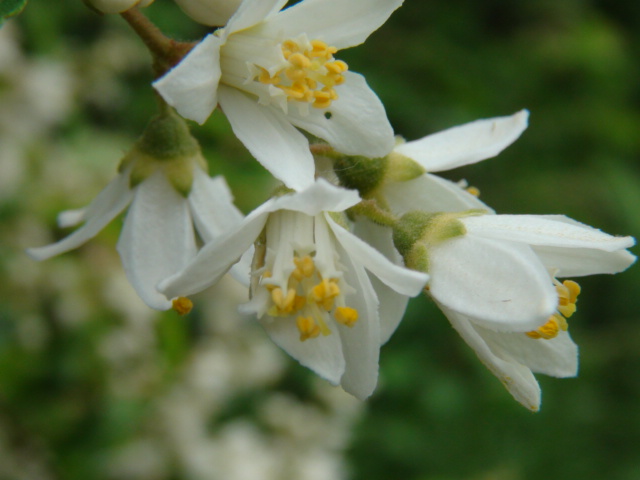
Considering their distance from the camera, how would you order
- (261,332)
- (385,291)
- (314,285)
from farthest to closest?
(261,332)
(385,291)
(314,285)

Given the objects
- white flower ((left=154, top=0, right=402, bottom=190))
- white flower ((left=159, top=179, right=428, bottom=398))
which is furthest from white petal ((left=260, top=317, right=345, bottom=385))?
white flower ((left=154, top=0, right=402, bottom=190))

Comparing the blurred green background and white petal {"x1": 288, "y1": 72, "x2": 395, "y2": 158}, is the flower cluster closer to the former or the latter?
white petal {"x1": 288, "y1": 72, "x2": 395, "y2": 158}

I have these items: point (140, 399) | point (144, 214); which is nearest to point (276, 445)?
point (140, 399)

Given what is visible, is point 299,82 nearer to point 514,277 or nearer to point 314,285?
point 314,285

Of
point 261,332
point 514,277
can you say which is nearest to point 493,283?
point 514,277

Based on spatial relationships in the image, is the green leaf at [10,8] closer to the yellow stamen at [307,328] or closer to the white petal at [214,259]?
the white petal at [214,259]

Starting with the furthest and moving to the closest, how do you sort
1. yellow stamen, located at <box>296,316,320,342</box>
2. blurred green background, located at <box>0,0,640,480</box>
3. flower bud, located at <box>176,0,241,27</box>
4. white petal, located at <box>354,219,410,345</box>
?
blurred green background, located at <box>0,0,640,480</box> < white petal, located at <box>354,219,410,345</box> < flower bud, located at <box>176,0,241,27</box> < yellow stamen, located at <box>296,316,320,342</box>
